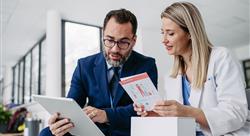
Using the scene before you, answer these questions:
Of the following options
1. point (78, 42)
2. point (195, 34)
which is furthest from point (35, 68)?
point (195, 34)

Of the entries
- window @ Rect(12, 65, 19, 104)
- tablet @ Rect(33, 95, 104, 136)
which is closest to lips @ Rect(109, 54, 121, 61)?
tablet @ Rect(33, 95, 104, 136)

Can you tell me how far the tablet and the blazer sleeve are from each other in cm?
43

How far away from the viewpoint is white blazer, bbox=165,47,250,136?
975 mm

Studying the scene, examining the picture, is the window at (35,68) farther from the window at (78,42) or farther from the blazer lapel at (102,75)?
the blazer lapel at (102,75)

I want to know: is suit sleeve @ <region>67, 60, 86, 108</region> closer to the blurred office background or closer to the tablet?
the tablet

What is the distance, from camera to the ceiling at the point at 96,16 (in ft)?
8.96

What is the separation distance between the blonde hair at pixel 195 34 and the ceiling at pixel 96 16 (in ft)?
4.21

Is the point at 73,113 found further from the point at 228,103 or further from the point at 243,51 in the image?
the point at 243,51

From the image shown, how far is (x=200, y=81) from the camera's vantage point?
1.08 m

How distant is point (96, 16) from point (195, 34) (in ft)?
5.14

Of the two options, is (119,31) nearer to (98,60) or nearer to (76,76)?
(98,60)

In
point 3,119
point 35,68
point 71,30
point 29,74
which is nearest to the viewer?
point 71,30

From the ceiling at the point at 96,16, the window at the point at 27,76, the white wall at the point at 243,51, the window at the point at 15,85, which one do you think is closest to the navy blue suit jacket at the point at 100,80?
the ceiling at the point at 96,16

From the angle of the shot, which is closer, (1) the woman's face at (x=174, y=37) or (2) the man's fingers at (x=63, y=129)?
(2) the man's fingers at (x=63, y=129)
